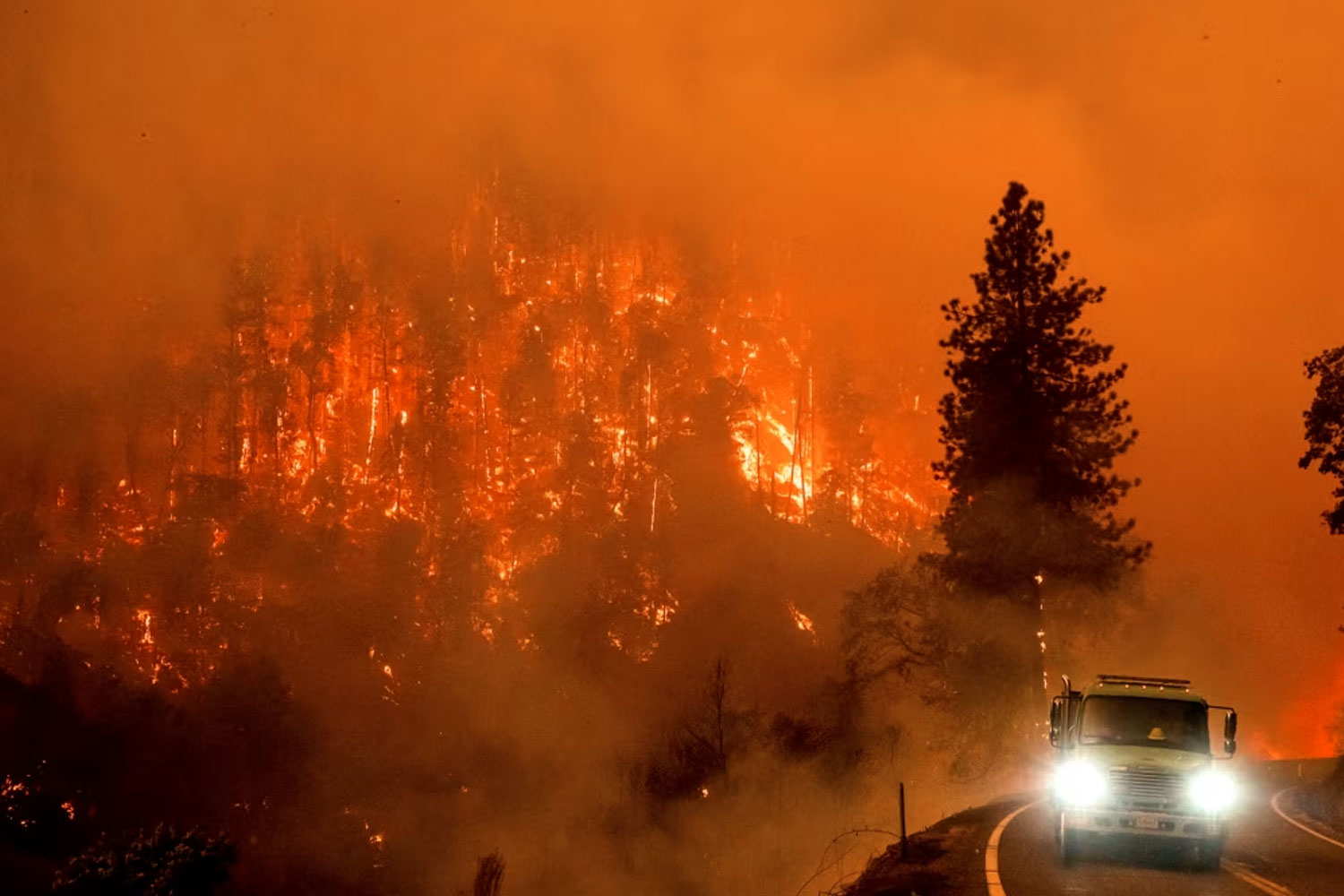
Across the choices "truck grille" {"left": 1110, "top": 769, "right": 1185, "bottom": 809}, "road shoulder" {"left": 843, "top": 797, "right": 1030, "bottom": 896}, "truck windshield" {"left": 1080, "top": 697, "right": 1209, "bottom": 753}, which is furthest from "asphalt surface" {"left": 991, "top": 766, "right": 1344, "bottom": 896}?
"truck windshield" {"left": 1080, "top": 697, "right": 1209, "bottom": 753}

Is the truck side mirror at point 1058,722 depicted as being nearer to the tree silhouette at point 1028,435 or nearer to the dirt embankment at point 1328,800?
the dirt embankment at point 1328,800

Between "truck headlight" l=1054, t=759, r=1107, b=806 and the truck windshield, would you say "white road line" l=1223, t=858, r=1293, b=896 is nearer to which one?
the truck windshield

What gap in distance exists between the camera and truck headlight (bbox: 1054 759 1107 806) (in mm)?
17547

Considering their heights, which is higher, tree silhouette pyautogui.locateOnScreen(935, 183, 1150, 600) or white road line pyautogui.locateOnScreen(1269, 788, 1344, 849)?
tree silhouette pyautogui.locateOnScreen(935, 183, 1150, 600)

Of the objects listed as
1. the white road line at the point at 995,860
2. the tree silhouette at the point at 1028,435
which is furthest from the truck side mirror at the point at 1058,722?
the tree silhouette at the point at 1028,435

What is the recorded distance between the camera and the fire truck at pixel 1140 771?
17281 mm

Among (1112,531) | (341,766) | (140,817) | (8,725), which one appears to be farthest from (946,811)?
(341,766)

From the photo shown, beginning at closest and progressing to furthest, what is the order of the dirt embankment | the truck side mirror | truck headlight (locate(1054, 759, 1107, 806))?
truck headlight (locate(1054, 759, 1107, 806)) < the truck side mirror < the dirt embankment

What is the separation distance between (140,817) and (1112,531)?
86.1 m

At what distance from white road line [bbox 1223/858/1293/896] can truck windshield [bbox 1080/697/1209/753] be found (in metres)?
1.66

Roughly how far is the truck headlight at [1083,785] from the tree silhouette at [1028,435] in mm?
29068

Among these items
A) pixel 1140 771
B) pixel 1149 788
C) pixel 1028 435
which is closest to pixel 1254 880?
pixel 1149 788

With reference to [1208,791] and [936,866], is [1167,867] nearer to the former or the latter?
[1208,791]

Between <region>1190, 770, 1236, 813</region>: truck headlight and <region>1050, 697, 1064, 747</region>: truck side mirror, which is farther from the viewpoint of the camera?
<region>1050, 697, 1064, 747</region>: truck side mirror
